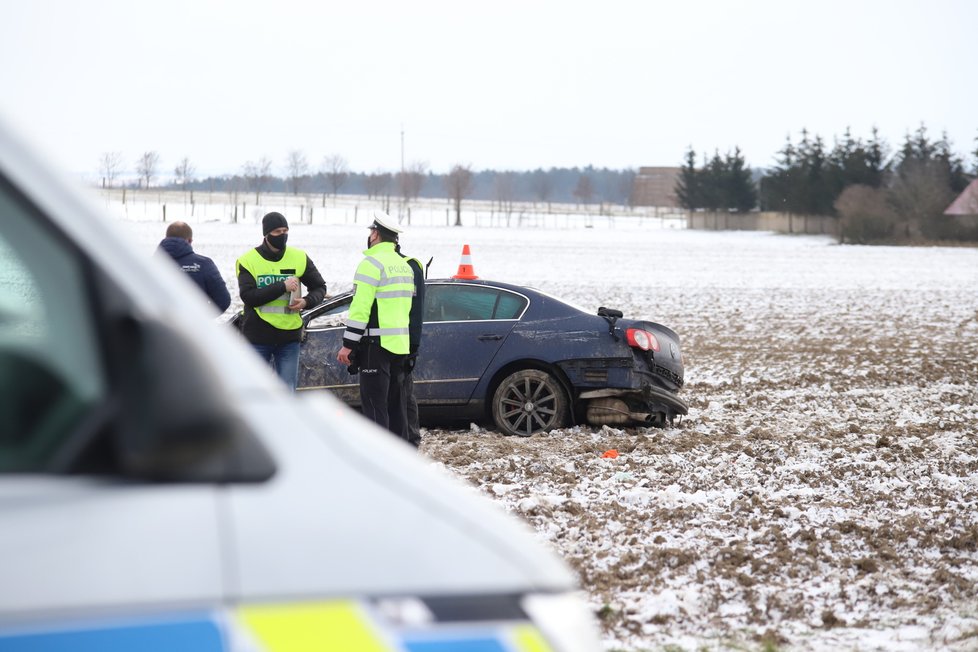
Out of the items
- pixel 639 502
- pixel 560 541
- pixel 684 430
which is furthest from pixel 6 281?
pixel 684 430

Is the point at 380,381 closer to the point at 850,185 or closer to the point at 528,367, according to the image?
the point at 528,367

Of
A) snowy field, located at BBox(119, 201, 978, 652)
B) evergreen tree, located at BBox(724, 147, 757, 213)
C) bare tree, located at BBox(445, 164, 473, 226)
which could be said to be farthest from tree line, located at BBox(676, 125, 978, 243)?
snowy field, located at BBox(119, 201, 978, 652)

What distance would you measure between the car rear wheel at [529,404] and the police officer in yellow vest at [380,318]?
72.6 inches

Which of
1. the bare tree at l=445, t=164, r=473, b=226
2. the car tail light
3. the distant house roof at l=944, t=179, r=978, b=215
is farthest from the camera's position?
the bare tree at l=445, t=164, r=473, b=226

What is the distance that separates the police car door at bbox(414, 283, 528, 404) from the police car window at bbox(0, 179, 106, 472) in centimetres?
859

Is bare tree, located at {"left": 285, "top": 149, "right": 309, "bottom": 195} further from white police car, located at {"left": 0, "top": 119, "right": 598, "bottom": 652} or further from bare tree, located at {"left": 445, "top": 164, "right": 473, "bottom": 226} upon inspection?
white police car, located at {"left": 0, "top": 119, "right": 598, "bottom": 652}

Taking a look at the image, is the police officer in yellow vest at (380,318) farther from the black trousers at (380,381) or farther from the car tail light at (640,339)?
the car tail light at (640,339)

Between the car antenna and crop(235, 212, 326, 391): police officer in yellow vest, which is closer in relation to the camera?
crop(235, 212, 326, 391): police officer in yellow vest

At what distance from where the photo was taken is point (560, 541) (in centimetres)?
679

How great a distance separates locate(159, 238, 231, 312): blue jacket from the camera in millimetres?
9805

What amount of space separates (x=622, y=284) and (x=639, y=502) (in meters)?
25.0

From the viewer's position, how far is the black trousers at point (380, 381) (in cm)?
862

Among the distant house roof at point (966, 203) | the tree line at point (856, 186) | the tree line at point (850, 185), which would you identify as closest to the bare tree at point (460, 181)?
the tree line at point (850, 185)

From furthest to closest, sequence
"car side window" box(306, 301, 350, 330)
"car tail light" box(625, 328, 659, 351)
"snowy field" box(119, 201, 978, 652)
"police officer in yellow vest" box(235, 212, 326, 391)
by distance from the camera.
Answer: "car side window" box(306, 301, 350, 330), "car tail light" box(625, 328, 659, 351), "police officer in yellow vest" box(235, 212, 326, 391), "snowy field" box(119, 201, 978, 652)
